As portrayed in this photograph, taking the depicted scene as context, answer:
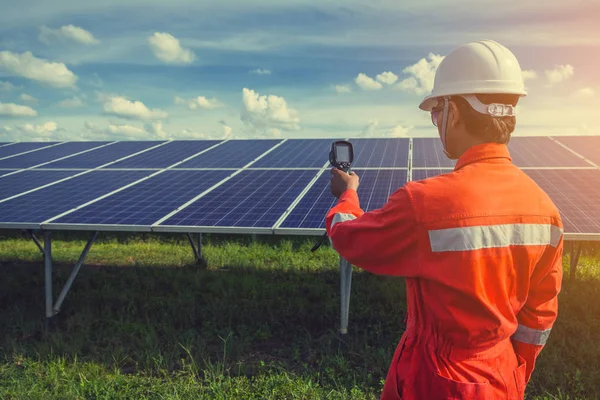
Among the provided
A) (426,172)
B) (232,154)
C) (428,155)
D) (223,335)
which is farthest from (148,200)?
(428,155)

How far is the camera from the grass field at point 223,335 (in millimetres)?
5859

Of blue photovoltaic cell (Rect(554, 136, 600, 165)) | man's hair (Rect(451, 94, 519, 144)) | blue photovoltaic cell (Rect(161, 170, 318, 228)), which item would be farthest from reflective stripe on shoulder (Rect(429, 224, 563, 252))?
blue photovoltaic cell (Rect(554, 136, 600, 165))

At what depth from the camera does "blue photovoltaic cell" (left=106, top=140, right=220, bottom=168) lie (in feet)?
37.4

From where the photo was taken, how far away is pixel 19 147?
603 inches

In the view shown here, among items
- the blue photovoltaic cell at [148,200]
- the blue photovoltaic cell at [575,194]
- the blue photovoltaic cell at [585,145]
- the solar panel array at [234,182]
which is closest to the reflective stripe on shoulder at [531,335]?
the solar panel array at [234,182]

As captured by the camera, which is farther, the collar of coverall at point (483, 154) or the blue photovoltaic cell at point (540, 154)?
the blue photovoltaic cell at point (540, 154)

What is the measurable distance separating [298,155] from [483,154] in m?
8.82

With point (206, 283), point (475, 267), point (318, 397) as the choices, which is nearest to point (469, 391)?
point (475, 267)

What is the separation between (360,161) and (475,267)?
815 centimetres

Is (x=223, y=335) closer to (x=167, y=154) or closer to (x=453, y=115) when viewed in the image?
(x=453, y=115)

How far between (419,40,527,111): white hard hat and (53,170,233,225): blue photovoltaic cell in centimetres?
548

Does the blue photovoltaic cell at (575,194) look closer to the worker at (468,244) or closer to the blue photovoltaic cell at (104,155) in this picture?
the worker at (468,244)

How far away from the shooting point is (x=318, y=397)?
18.2 ft

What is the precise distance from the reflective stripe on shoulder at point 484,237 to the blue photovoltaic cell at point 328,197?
13.3ft
